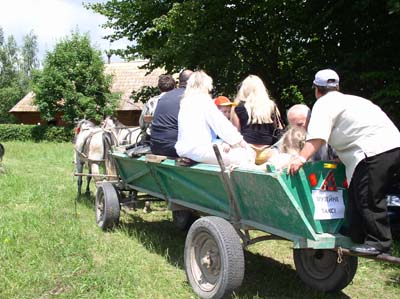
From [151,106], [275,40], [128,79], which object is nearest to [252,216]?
[151,106]

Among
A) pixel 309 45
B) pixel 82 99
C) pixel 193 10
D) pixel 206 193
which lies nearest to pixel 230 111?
pixel 206 193

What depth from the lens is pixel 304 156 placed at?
3885 mm

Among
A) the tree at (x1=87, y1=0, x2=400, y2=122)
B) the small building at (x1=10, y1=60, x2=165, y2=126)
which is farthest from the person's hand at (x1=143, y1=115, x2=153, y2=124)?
the small building at (x1=10, y1=60, x2=165, y2=126)

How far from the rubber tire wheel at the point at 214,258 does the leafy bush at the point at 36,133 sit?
31.2m

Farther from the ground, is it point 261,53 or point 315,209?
point 261,53

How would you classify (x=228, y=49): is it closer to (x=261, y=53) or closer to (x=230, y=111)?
(x=261, y=53)

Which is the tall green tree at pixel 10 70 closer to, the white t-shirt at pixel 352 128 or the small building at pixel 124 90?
the small building at pixel 124 90

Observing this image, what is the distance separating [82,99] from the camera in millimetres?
34531

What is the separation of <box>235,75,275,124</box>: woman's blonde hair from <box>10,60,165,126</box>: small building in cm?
3048

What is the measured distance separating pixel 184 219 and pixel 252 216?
3.01 meters

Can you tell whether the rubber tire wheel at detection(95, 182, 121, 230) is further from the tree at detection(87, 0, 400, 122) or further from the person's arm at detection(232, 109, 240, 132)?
the tree at detection(87, 0, 400, 122)

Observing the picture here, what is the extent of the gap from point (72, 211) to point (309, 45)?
5.57 m

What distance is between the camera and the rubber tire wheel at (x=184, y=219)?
738 centimetres

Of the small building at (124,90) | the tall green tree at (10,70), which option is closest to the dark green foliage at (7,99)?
the tall green tree at (10,70)
